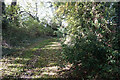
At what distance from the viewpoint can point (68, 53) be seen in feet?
12.3

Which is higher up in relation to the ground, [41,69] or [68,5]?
[68,5]

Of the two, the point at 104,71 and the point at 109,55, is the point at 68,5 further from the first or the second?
the point at 104,71

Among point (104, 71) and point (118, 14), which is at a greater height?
point (118, 14)

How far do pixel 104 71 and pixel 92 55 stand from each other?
25.6 inches

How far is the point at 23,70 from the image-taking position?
15.6 ft

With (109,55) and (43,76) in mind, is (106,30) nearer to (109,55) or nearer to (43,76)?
(109,55)

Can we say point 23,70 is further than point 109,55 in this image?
Yes

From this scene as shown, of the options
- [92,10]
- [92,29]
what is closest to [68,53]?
[92,29]

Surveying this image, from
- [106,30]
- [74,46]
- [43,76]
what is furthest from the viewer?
[43,76]

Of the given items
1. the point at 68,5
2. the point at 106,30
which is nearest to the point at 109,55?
the point at 106,30

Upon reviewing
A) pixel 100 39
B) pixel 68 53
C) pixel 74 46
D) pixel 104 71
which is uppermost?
pixel 100 39

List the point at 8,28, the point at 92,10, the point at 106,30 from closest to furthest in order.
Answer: the point at 106,30 < the point at 92,10 < the point at 8,28

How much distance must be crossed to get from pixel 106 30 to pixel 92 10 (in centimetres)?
89

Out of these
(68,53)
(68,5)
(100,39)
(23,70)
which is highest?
(68,5)
